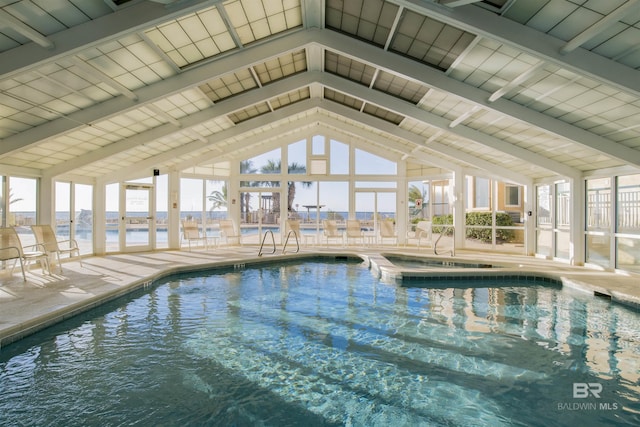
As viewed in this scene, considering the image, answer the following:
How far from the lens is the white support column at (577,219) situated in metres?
8.47

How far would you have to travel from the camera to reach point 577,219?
27.9 ft

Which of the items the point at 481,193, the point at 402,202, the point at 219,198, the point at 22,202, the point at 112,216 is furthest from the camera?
the point at 402,202

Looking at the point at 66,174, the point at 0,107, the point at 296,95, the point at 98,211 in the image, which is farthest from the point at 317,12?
the point at 98,211

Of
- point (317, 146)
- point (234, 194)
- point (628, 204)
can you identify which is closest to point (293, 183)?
point (317, 146)

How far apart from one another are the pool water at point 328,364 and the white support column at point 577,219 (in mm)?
3296

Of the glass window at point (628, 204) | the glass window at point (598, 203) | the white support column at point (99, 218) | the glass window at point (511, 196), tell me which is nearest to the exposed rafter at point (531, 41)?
the glass window at point (628, 204)

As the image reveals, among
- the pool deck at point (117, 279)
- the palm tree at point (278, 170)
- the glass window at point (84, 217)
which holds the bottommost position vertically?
the pool deck at point (117, 279)

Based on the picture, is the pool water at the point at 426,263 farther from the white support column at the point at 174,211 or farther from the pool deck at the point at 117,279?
the white support column at the point at 174,211

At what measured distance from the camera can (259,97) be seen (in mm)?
7977

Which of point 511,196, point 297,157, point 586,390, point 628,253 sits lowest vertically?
point 586,390

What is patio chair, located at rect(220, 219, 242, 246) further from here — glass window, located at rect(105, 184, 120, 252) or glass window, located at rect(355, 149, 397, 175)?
glass window, located at rect(355, 149, 397, 175)

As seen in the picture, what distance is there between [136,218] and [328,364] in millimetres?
9190

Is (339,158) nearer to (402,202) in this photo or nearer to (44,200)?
(402,202)

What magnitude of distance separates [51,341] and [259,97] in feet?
19.7
